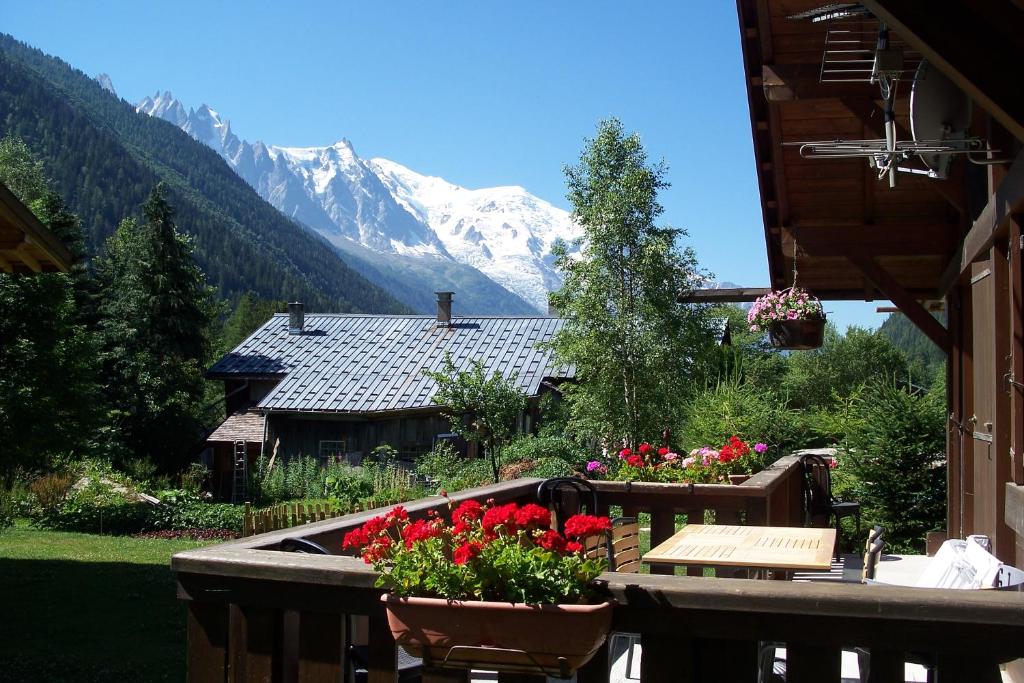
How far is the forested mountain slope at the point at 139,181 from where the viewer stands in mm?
109500

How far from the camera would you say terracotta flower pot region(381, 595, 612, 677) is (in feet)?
7.23

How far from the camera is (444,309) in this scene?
112ft

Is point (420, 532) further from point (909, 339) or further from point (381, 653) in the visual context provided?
point (909, 339)

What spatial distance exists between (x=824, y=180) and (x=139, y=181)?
387 ft

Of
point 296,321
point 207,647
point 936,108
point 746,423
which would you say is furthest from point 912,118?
point 296,321

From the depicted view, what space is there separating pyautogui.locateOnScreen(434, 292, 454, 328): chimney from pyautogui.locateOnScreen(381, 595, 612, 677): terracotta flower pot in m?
31.5

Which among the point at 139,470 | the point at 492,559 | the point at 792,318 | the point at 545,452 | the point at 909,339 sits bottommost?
the point at 139,470

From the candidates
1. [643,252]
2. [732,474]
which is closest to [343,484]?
[643,252]

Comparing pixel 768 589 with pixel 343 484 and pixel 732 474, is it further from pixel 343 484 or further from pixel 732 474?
pixel 343 484

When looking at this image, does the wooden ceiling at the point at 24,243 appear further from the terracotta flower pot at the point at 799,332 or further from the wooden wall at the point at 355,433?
the wooden wall at the point at 355,433

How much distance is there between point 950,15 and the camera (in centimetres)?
341

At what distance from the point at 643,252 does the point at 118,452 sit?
19.4 metres

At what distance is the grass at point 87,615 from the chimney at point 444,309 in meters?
19.6

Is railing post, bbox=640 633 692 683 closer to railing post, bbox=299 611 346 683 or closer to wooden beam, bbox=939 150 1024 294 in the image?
railing post, bbox=299 611 346 683
